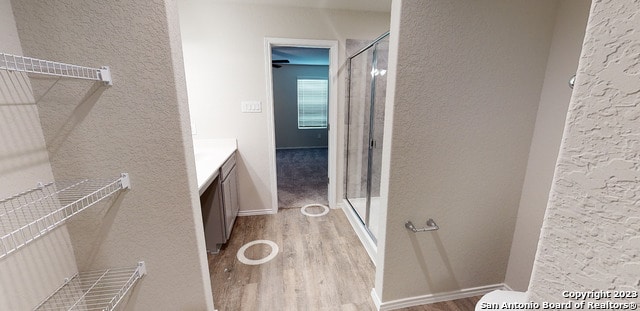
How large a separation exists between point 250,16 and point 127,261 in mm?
2348

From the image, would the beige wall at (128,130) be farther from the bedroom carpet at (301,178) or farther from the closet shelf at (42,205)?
the bedroom carpet at (301,178)

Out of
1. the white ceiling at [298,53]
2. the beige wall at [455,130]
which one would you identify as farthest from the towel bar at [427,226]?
the white ceiling at [298,53]

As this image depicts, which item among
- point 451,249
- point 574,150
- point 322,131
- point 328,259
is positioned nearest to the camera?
point 574,150

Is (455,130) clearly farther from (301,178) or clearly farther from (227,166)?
(301,178)

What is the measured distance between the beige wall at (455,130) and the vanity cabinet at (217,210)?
137 cm

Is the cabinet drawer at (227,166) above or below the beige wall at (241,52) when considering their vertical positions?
below

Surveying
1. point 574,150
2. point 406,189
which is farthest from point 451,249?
point 574,150

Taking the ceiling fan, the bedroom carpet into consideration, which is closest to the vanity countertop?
the bedroom carpet

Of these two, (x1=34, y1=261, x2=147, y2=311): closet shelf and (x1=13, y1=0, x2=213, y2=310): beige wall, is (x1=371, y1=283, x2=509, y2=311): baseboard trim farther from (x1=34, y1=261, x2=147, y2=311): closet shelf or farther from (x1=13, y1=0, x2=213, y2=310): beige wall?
(x1=34, y1=261, x2=147, y2=311): closet shelf

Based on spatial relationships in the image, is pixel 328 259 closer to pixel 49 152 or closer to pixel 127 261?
pixel 127 261

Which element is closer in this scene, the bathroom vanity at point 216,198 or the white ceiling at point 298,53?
the bathroom vanity at point 216,198

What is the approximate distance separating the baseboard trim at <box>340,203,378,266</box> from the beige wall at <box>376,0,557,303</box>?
50 centimetres

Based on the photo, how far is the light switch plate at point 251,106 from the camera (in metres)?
2.68

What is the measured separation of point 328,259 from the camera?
2.16m
